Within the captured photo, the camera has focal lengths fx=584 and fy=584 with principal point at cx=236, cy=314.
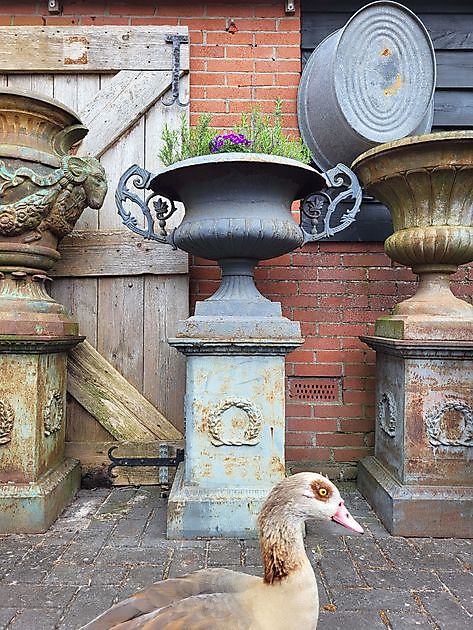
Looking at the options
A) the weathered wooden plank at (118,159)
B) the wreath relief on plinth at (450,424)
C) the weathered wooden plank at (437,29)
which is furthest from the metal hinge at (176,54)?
the wreath relief on plinth at (450,424)

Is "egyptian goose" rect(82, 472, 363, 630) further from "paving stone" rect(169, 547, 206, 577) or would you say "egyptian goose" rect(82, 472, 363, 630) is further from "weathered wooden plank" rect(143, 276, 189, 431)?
"weathered wooden plank" rect(143, 276, 189, 431)

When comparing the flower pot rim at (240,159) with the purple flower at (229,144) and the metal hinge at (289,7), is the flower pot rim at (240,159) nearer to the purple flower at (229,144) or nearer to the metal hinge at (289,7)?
the purple flower at (229,144)

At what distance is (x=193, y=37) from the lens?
366 cm

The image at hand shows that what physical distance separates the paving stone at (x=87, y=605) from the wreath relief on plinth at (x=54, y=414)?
38.6 inches

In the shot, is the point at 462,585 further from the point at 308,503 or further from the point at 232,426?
the point at 232,426

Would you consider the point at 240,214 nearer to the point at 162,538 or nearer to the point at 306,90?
the point at 306,90

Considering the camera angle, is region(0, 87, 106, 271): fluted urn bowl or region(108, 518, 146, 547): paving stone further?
region(0, 87, 106, 271): fluted urn bowl

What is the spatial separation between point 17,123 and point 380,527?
2.64 m

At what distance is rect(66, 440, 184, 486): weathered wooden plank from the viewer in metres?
3.42

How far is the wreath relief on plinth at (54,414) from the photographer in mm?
2903

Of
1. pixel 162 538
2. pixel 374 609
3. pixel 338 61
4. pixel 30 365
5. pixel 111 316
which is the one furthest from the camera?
pixel 111 316

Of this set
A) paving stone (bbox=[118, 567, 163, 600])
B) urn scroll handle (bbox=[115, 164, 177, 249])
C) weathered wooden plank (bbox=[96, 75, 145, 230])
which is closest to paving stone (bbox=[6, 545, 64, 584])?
paving stone (bbox=[118, 567, 163, 600])

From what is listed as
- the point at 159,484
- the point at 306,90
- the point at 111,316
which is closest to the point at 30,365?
the point at 111,316

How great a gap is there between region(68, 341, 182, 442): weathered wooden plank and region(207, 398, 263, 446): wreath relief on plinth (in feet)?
2.65
